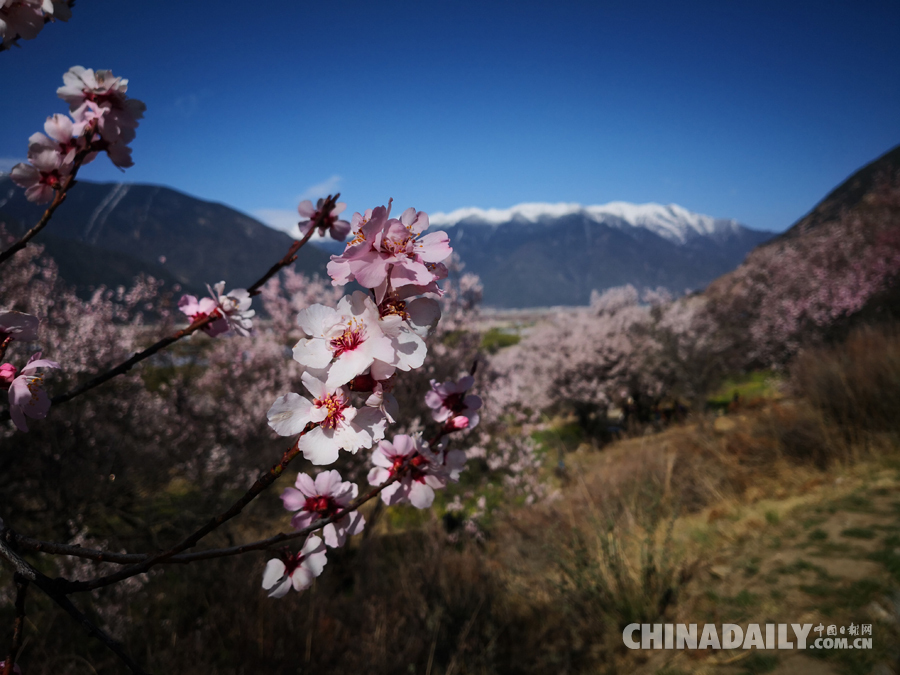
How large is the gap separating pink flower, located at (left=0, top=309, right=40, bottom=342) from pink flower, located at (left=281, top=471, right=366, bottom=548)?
2.25 feet

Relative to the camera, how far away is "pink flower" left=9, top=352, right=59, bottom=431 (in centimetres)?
89

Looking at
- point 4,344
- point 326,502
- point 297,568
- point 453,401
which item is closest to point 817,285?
point 453,401

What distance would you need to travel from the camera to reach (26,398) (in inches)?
36.0

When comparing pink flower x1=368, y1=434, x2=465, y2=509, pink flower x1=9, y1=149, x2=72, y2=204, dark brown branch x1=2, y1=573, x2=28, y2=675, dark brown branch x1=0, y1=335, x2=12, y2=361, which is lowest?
dark brown branch x1=2, y1=573, x2=28, y2=675

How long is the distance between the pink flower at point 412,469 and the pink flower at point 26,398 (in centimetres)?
77

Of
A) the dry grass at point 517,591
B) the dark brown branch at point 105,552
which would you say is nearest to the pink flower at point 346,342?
the dark brown branch at point 105,552

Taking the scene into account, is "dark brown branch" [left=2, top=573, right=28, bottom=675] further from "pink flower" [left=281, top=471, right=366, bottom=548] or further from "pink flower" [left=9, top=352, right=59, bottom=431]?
"pink flower" [left=281, top=471, right=366, bottom=548]

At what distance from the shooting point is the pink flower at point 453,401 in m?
1.22

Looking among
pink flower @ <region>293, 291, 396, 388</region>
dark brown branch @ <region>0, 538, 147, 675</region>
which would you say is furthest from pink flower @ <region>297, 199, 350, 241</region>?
dark brown branch @ <region>0, 538, 147, 675</region>

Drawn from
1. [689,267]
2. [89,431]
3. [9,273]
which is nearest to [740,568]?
[89,431]

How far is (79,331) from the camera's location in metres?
5.77

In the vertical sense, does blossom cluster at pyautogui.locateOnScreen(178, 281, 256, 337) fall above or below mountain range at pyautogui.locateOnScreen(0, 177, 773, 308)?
below

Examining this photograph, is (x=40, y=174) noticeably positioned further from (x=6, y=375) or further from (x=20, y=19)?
(x=6, y=375)

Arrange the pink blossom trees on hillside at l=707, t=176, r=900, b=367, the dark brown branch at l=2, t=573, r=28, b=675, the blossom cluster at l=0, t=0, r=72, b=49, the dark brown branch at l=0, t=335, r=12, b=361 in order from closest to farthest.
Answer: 1. the dark brown branch at l=2, t=573, r=28, b=675
2. the dark brown branch at l=0, t=335, r=12, b=361
3. the blossom cluster at l=0, t=0, r=72, b=49
4. the pink blossom trees on hillside at l=707, t=176, r=900, b=367
